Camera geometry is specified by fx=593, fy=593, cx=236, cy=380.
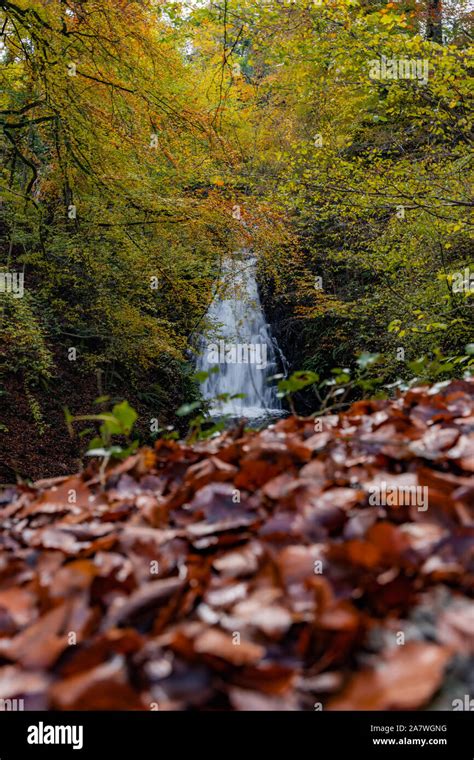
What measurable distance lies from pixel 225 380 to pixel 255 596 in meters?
13.1

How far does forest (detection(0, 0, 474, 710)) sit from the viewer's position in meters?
0.92

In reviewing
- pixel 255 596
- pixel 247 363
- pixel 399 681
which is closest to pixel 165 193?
pixel 247 363

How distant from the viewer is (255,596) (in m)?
1.04

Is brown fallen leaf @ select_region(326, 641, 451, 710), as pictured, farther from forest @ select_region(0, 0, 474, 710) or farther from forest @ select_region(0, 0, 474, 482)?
forest @ select_region(0, 0, 474, 482)

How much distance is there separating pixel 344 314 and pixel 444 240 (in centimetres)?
253

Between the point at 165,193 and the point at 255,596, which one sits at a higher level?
the point at 165,193

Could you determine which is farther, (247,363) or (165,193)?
(247,363)

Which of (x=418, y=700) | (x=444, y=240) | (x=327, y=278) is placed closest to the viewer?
(x=418, y=700)

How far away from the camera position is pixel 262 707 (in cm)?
83

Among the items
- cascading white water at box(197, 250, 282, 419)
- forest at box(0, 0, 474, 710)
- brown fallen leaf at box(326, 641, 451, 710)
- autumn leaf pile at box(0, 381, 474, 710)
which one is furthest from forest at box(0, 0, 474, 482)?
brown fallen leaf at box(326, 641, 451, 710)

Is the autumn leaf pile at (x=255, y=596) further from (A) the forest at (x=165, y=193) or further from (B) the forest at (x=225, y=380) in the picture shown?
(A) the forest at (x=165, y=193)

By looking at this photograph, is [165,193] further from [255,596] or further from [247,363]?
[255,596]

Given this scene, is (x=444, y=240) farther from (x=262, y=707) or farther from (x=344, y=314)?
(x=262, y=707)
